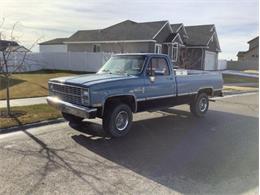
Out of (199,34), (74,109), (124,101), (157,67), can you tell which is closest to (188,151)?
(124,101)

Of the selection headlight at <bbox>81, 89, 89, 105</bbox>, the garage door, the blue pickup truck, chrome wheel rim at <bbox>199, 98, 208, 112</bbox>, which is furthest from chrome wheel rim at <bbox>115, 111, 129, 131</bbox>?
the garage door

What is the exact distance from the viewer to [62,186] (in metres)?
4.70

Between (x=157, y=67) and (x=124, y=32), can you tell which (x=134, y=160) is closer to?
(x=157, y=67)

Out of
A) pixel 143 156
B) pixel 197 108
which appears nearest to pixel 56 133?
pixel 143 156

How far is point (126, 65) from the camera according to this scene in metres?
8.58

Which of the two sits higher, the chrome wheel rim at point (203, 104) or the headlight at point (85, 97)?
the headlight at point (85, 97)

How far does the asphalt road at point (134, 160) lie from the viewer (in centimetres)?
480

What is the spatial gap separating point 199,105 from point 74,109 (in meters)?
4.85

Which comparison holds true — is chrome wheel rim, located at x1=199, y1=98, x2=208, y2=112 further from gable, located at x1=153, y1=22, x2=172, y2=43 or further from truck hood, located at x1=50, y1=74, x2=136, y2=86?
gable, located at x1=153, y1=22, x2=172, y2=43

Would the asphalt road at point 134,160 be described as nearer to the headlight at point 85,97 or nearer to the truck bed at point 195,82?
the headlight at point 85,97

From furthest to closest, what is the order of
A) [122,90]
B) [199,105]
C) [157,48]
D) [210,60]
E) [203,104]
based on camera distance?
[210,60], [157,48], [203,104], [199,105], [122,90]

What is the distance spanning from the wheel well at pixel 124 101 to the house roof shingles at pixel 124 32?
25.4m

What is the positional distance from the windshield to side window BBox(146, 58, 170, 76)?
0.86 ft

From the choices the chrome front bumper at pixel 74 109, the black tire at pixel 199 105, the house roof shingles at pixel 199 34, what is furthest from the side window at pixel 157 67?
the house roof shingles at pixel 199 34
